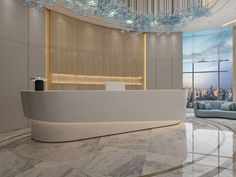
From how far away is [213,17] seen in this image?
8320 mm

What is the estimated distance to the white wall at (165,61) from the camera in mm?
10352

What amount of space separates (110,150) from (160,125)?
8.61 feet

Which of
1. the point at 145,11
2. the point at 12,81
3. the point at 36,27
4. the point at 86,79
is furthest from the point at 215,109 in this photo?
the point at 12,81

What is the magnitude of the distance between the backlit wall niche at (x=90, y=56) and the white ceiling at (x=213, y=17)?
265 mm

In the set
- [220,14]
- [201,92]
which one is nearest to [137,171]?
[220,14]

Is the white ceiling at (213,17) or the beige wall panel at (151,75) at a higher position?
the white ceiling at (213,17)

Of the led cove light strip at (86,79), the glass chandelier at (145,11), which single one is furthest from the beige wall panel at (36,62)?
the glass chandelier at (145,11)

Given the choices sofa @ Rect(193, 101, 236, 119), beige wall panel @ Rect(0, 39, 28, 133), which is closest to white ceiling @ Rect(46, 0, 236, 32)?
beige wall panel @ Rect(0, 39, 28, 133)

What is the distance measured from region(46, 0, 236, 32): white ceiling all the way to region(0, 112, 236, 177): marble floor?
14.7 feet

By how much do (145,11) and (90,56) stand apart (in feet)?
9.31

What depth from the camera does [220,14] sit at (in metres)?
7.95

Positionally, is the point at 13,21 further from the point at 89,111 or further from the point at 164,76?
the point at 164,76

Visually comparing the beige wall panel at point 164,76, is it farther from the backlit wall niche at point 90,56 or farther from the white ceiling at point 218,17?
the white ceiling at point 218,17

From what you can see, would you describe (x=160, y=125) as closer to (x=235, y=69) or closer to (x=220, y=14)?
(x=220, y=14)
